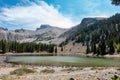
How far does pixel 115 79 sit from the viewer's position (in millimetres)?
6219

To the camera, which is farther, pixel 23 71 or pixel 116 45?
pixel 23 71

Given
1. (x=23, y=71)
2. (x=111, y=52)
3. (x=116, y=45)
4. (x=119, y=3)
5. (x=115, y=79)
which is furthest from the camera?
(x=111, y=52)

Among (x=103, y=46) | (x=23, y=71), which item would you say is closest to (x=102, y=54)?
(x=103, y=46)

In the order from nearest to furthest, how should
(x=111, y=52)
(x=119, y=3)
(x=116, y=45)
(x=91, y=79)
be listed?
(x=116, y=45) < (x=119, y=3) < (x=91, y=79) < (x=111, y=52)

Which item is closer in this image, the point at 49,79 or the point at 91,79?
the point at 91,79

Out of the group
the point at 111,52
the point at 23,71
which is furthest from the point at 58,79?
the point at 111,52

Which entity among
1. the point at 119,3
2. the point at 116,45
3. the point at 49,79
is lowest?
the point at 49,79

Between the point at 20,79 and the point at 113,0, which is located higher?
the point at 113,0

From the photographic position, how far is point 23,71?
35.7m

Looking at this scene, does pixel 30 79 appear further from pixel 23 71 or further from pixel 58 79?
pixel 23 71

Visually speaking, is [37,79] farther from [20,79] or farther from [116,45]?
[116,45]

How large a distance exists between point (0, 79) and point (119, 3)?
1775cm

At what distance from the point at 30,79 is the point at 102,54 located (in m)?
174

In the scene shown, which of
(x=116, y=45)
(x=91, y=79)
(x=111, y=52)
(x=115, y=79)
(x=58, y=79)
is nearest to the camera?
(x=115, y=79)
